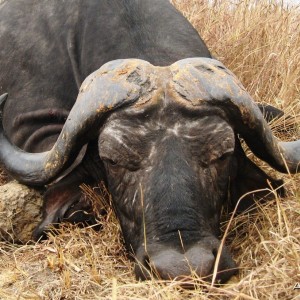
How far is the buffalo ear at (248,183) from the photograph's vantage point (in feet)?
12.3

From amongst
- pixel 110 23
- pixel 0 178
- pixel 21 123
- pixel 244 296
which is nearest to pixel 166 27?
pixel 110 23

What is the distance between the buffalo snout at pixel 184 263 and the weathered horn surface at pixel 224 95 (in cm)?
67

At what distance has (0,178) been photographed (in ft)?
15.4

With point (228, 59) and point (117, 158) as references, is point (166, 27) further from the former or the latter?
point (228, 59)

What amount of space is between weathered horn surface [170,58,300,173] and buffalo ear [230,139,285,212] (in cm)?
18

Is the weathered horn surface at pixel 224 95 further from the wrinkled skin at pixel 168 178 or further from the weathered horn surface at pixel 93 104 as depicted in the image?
the weathered horn surface at pixel 93 104

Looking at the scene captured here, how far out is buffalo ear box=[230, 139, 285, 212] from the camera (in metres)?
3.75

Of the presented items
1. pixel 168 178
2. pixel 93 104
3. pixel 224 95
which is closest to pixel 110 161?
pixel 93 104

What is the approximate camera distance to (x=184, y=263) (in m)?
2.68

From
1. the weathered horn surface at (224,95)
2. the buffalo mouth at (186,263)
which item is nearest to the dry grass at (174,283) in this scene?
the buffalo mouth at (186,263)

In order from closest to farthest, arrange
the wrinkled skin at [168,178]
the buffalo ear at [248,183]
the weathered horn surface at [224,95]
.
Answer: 1. the wrinkled skin at [168,178]
2. the weathered horn surface at [224,95]
3. the buffalo ear at [248,183]

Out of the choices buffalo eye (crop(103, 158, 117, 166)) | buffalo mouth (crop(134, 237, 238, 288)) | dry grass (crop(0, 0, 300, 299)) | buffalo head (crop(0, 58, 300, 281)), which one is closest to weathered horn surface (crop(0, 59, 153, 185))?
buffalo head (crop(0, 58, 300, 281))

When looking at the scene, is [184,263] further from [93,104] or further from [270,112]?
[270,112]

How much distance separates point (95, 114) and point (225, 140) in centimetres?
64
